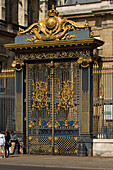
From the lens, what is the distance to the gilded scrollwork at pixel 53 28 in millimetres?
26531

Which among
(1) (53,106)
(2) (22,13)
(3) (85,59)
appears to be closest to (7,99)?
(1) (53,106)

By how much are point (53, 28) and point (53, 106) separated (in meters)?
3.72

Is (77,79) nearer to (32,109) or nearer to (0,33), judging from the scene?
(32,109)

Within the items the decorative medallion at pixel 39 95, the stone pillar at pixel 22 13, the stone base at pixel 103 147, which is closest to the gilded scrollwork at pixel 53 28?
the decorative medallion at pixel 39 95

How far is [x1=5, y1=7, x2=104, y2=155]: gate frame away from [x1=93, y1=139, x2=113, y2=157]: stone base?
0.88 ft

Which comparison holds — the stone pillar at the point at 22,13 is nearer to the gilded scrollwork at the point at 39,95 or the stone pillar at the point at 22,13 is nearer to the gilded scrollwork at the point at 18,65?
the gilded scrollwork at the point at 18,65

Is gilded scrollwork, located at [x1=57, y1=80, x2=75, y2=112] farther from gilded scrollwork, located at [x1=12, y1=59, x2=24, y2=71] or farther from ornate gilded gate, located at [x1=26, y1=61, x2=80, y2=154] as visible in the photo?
gilded scrollwork, located at [x1=12, y1=59, x2=24, y2=71]

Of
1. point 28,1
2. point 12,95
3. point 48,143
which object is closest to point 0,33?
point 28,1

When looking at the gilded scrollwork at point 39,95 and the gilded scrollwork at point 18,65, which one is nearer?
the gilded scrollwork at point 39,95

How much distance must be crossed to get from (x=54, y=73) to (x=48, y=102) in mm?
1429

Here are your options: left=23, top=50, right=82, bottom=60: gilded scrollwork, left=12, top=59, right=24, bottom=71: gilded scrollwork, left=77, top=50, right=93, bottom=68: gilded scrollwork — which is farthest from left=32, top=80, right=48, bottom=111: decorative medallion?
left=77, top=50, right=93, bottom=68: gilded scrollwork

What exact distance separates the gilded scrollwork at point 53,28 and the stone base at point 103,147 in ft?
16.6

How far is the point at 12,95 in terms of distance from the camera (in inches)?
1141

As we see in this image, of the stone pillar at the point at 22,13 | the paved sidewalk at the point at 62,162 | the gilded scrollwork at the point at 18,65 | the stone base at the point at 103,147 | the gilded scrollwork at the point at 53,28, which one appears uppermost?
the stone pillar at the point at 22,13
